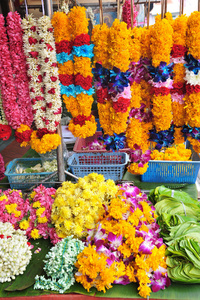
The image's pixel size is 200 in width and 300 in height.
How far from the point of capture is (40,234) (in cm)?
202

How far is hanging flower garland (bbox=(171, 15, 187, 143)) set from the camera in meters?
2.03

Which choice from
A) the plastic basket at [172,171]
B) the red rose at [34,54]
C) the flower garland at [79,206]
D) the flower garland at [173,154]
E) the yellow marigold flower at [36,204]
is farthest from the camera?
the flower garland at [173,154]

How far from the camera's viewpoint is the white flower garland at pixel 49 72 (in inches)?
75.0

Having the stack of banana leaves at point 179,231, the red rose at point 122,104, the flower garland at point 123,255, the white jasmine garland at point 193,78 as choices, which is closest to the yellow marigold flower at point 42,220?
the flower garland at point 123,255

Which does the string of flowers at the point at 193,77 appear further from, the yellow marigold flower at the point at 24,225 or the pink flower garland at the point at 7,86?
the yellow marigold flower at the point at 24,225

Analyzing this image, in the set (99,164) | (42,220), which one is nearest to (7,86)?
(42,220)

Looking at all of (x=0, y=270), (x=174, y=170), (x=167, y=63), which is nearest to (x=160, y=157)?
(x=174, y=170)

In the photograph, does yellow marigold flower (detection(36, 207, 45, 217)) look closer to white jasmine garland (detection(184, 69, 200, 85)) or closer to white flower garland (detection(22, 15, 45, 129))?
white flower garland (detection(22, 15, 45, 129))

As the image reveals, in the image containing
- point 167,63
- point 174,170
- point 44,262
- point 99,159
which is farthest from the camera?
point 99,159

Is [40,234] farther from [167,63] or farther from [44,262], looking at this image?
[167,63]

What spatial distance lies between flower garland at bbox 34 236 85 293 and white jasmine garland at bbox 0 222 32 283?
0.15 meters

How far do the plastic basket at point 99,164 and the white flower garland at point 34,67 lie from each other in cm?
91

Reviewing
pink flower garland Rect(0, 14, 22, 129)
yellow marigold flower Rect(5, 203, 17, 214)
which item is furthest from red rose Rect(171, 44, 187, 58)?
yellow marigold flower Rect(5, 203, 17, 214)

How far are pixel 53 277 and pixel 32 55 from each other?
61.4 inches
